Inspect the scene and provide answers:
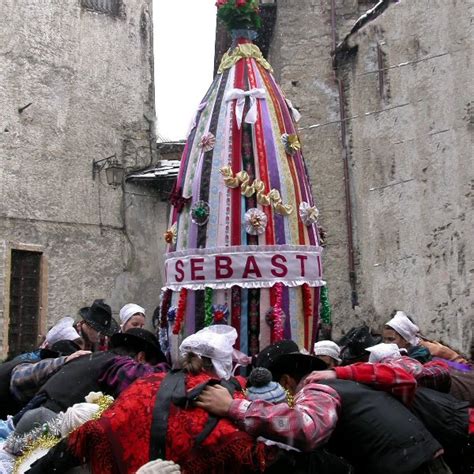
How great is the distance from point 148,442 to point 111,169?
48.4 ft

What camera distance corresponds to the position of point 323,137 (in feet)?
51.2

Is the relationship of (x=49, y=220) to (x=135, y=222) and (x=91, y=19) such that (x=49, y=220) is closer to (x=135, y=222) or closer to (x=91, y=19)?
(x=135, y=222)

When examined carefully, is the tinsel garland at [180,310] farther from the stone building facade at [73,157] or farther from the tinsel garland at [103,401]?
the stone building facade at [73,157]

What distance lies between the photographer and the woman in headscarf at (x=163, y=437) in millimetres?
3250

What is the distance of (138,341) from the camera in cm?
480

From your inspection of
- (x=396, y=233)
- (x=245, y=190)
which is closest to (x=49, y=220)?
(x=396, y=233)

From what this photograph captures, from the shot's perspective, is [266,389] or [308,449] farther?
[266,389]

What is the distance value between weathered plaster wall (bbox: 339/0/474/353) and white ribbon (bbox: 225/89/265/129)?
6766 millimetres

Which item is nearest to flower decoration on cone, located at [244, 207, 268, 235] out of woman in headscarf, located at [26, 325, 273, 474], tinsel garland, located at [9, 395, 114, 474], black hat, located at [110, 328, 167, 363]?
black hat, located at [110, 328, 167, 363]

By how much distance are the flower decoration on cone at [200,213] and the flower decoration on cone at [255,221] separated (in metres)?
0.30

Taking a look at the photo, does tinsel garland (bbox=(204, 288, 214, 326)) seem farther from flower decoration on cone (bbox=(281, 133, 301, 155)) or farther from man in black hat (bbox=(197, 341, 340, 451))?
man in black hat (bbox=(197, 341, 340, 451))

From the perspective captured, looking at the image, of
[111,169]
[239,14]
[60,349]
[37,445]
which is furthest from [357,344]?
[111,169]

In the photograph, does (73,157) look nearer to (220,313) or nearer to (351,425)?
(220,313)

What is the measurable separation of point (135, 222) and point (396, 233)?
666cm
